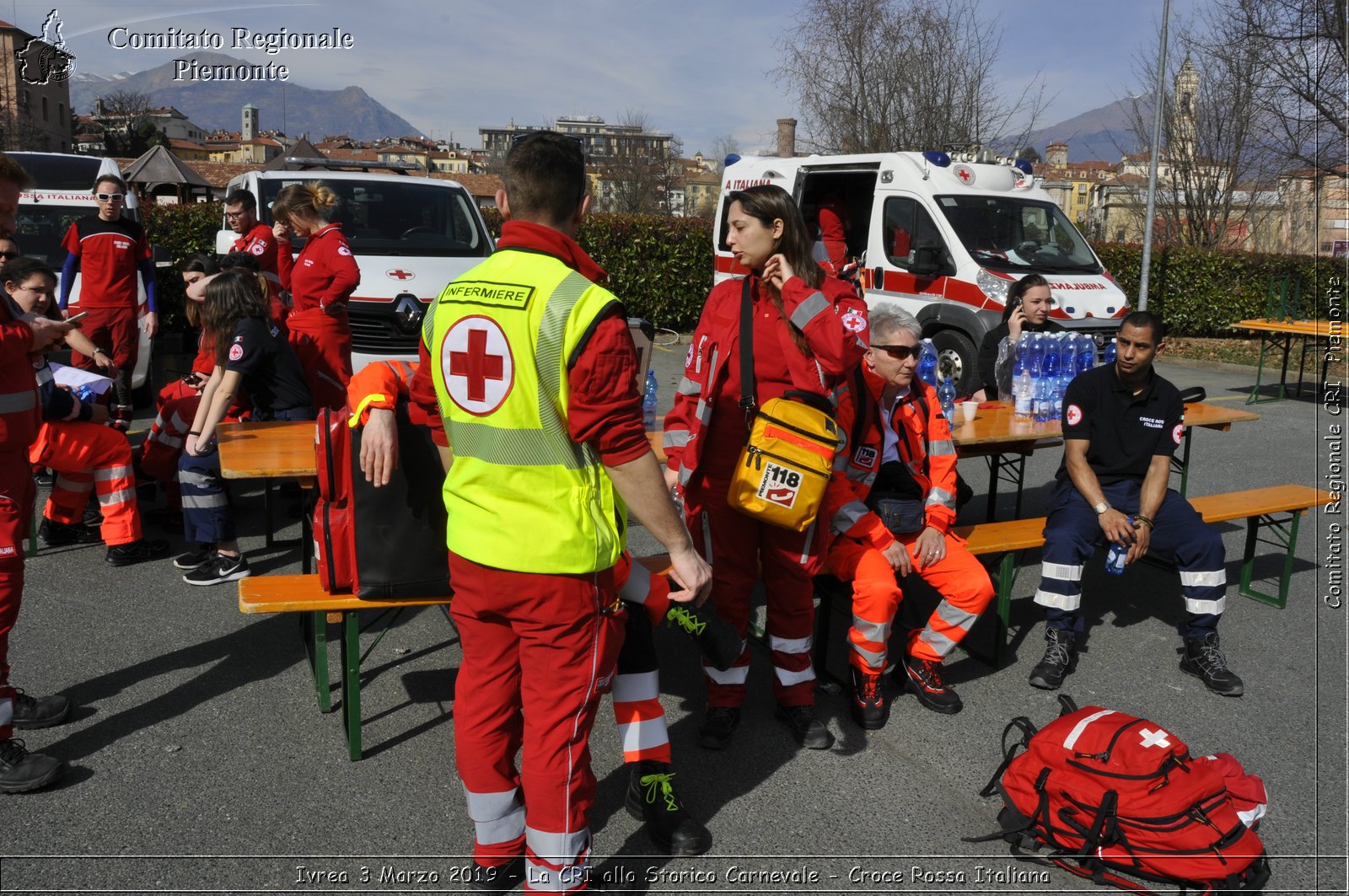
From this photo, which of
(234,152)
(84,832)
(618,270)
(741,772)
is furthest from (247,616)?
(234,152)

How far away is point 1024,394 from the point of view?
623 cm

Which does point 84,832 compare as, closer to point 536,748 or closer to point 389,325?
point 536,748

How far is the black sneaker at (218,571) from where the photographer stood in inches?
214

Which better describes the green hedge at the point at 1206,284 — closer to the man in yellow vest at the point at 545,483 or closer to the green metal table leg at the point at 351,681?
the green metal table leg at the point at 351,681

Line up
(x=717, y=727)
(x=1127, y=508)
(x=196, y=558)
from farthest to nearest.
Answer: (x=196, y=558) → (x=1127, y=508) → (x=717, y=727)

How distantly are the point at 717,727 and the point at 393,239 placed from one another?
6479 mm

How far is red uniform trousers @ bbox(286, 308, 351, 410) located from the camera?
5871mm

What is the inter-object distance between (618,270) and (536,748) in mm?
14642

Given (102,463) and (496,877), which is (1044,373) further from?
(102,463)

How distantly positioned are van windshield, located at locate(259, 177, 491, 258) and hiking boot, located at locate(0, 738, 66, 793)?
591 cm

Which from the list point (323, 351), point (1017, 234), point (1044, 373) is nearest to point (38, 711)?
point (323, 351)

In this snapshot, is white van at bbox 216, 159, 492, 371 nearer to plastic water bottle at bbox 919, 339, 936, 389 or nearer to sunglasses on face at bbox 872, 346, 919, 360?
plastic water bottle at bbox 919, 339, 936, 389

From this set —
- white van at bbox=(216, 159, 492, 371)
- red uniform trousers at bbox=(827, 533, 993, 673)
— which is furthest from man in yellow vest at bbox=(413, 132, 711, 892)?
white van at bbox=(216, 159, 492, 371)

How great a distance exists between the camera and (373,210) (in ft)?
30.2
